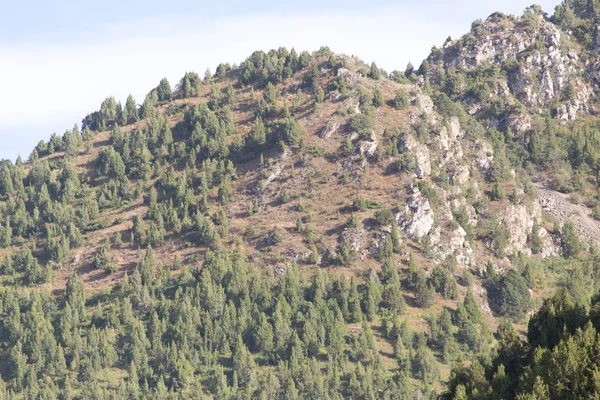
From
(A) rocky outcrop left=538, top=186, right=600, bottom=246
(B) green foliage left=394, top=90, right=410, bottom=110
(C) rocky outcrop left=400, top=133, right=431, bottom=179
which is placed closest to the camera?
(C) rocky outcrop left=400, top=133, right=431, bottom=179

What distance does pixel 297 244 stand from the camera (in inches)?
5940

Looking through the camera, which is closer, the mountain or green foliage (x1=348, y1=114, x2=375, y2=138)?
the mountain

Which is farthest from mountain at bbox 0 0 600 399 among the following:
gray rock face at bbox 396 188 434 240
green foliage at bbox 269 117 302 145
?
green foliage at bbox 269 117 302 145

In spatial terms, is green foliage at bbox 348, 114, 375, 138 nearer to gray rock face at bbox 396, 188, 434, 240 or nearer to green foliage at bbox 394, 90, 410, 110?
green foliage at bbox 394, 90, 410, 110

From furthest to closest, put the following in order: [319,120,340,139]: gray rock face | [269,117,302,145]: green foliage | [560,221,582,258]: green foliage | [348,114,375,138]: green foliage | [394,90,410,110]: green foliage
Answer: [394,90,410,110]: green foliage < [319,120,340,139]: gray rock face < [269,117,302,145]: green foliage < [348,114,375,138]: green foliage < [560,221,582,258]: green foliage

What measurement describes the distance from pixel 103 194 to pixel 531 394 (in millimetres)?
111652

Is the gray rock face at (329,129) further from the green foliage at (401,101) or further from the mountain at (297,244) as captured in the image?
the green foliage at (401,101)

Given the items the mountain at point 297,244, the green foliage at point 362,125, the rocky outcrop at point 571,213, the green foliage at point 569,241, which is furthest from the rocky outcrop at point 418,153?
the rocky outcrop at point 571,213

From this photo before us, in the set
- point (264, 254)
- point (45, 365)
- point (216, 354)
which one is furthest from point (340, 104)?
point (45, 365)

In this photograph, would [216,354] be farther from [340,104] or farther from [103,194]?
[340,104]

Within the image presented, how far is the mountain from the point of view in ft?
424

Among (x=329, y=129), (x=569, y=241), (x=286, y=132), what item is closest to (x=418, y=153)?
(x=329, y=129)

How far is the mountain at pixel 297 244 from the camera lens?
5094 inches

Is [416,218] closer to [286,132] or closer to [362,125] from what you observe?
[362,125]
